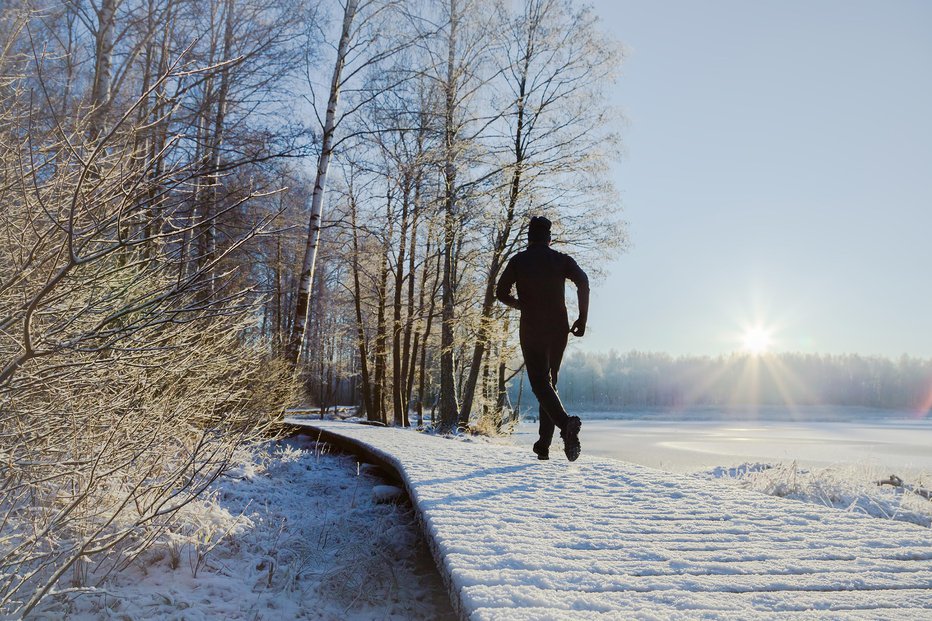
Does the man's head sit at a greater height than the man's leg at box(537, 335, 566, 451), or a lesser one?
greater

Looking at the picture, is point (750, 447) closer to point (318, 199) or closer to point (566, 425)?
point (318, 199)

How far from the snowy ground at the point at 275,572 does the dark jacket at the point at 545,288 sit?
6.74ft

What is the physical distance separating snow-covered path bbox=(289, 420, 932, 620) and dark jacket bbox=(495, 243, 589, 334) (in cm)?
159

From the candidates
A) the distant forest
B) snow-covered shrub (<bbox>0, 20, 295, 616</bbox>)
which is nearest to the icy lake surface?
snow-covered shrub (<bbox>0, 20, 295, 616</bbox>)

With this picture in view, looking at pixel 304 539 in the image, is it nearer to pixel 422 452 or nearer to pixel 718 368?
pixel 422 452

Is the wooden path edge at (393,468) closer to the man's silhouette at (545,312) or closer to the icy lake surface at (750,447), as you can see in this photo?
the man's silhouette at (545,312)


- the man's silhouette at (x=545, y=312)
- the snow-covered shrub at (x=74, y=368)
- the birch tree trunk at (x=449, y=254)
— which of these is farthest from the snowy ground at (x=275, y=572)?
the birch tree trunk at (x=449, y=254)

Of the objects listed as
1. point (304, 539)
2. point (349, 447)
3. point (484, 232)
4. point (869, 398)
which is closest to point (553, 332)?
point (304, 539)

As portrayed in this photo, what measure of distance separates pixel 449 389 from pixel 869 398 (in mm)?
104487

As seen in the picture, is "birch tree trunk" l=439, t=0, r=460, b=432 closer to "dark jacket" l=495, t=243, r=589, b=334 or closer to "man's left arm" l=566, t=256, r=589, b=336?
"dark jacket" l=495, t=243, r=589, b=334

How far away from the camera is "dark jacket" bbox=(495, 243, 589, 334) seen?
539 cm

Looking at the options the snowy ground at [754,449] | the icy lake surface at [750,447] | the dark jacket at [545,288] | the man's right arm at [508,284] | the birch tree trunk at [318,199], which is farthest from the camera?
the icy lake surface at [750,447]

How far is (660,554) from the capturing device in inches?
101

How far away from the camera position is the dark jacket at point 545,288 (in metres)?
5.39
